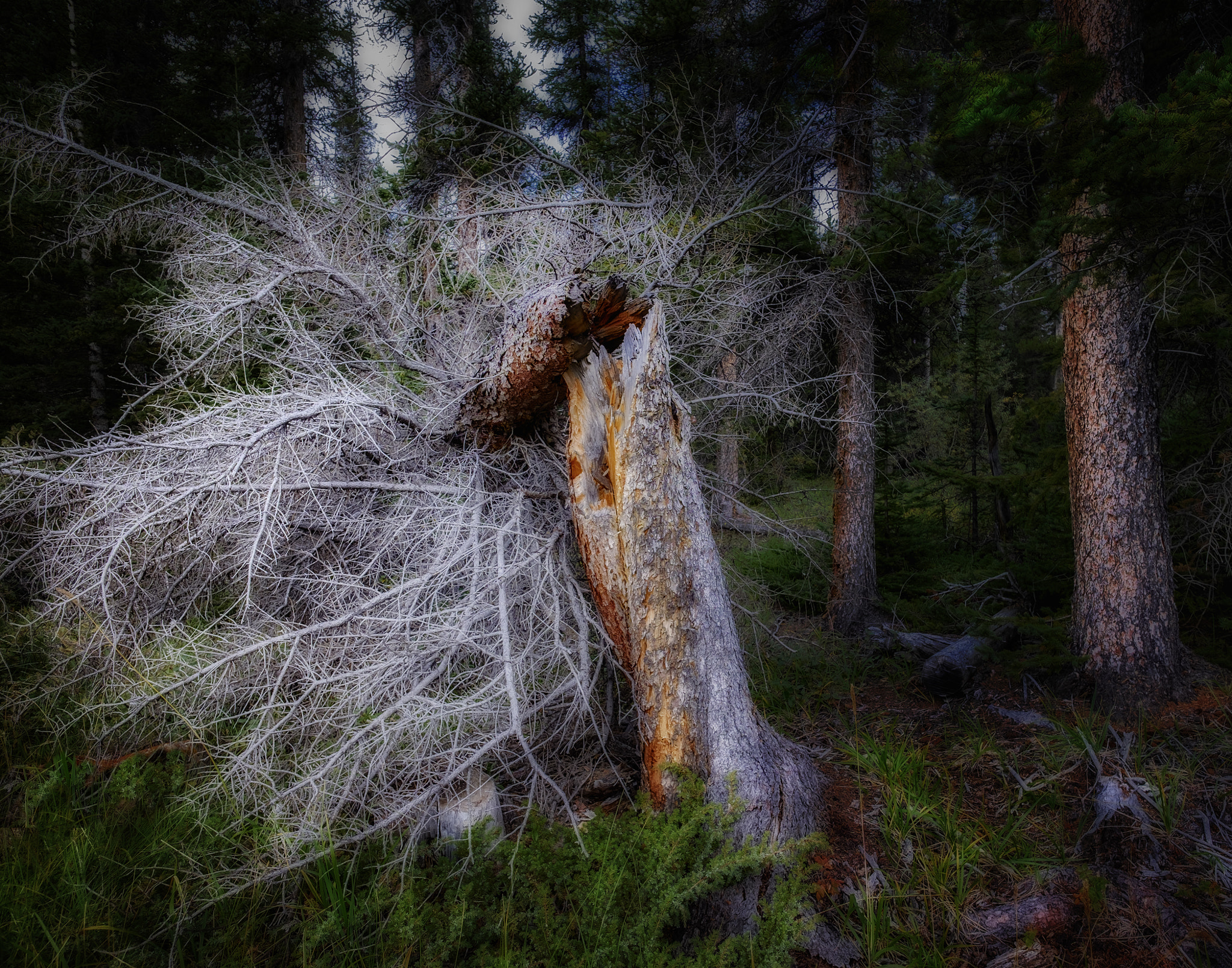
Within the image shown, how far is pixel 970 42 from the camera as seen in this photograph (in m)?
4.22

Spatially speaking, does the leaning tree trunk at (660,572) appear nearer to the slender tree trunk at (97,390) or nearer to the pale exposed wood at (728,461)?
the pale exposed wood at (728,461)

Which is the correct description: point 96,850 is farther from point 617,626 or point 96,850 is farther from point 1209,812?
point 1209,812

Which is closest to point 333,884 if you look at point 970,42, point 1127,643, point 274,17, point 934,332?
point 1127,643

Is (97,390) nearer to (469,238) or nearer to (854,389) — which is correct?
(469,238)

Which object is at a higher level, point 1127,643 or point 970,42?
point 970,42

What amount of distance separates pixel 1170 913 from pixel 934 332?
6.75m

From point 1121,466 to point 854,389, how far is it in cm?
268

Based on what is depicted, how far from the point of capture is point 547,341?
2920 millimetres

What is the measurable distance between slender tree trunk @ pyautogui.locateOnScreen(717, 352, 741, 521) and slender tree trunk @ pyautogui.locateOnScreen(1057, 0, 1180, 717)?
102 inches

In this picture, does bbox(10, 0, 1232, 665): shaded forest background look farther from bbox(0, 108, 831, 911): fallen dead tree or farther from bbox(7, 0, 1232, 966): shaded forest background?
bbox(0, 108, 831, 911): fallen dead tree

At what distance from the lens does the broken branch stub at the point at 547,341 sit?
2.83 m

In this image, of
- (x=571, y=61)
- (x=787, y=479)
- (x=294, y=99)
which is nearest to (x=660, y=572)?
(x=787, y=479)

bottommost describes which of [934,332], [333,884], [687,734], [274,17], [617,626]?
[333,884]

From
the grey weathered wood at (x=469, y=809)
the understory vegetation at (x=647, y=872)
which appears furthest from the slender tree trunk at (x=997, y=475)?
the grey weathered wood at (x=469, y=809)
